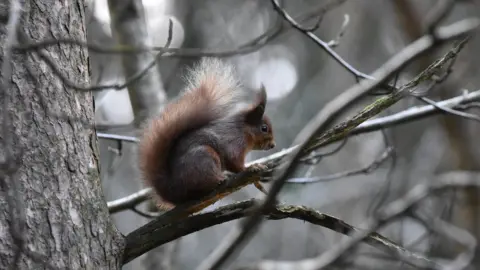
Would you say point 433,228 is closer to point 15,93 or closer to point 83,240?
point 83,240

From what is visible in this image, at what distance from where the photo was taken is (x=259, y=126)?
2.28 meters

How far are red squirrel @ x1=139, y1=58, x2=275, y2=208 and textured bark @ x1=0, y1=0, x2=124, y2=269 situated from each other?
1.10 ft

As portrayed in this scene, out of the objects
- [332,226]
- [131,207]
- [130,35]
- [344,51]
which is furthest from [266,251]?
[332,226]

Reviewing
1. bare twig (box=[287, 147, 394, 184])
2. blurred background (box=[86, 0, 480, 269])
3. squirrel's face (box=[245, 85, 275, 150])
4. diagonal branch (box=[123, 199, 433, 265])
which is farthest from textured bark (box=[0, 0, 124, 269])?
blurred background (box=[86, 0, 480, 269])

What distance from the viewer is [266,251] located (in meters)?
6.85

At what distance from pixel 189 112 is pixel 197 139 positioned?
0.27 feet

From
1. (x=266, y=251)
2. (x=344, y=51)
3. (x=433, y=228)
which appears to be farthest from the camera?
(x=344, y=51)

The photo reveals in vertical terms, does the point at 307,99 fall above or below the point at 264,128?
above

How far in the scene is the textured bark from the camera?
136 centimetres

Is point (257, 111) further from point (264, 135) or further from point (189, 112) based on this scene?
point (189, 112)

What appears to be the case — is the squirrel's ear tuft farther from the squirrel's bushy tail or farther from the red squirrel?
the squirrel's bushy tail

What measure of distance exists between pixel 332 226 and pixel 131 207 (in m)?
0.85

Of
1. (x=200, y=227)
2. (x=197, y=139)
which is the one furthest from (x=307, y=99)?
(x=200, y=227)

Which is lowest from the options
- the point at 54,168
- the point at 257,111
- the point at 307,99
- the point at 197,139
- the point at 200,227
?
the point at 200,227
